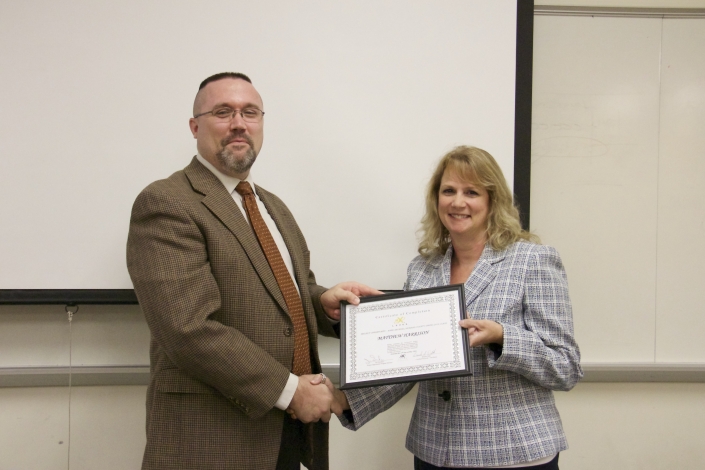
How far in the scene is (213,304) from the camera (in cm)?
148

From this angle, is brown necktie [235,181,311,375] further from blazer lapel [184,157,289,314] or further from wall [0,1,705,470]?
wall [0,1,705,470]

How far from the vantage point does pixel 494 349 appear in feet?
5.22

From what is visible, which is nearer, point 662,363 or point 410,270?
point 410,270

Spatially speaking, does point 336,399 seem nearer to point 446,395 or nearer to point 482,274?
point 446,395

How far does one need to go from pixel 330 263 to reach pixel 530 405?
3.30 feet

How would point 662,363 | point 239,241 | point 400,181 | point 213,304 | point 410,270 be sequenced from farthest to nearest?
point 662,363 < point 400,181 < point 410,270 < point 239,241 < point 213,304

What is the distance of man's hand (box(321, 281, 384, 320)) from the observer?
1728 mm

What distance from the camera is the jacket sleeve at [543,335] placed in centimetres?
153

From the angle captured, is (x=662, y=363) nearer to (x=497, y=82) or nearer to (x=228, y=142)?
(x=497, y=82)

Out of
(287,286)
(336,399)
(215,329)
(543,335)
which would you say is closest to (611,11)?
(543,335)

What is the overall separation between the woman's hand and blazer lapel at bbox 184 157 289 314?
0.54 meters

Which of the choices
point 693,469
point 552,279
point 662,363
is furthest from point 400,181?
point 693,469

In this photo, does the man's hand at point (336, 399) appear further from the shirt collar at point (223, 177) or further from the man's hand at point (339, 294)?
the shirt collar at point (223, 177)

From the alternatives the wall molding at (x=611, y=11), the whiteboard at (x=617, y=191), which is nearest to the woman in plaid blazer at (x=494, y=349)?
the whiteboard at (x=617, y=191)
